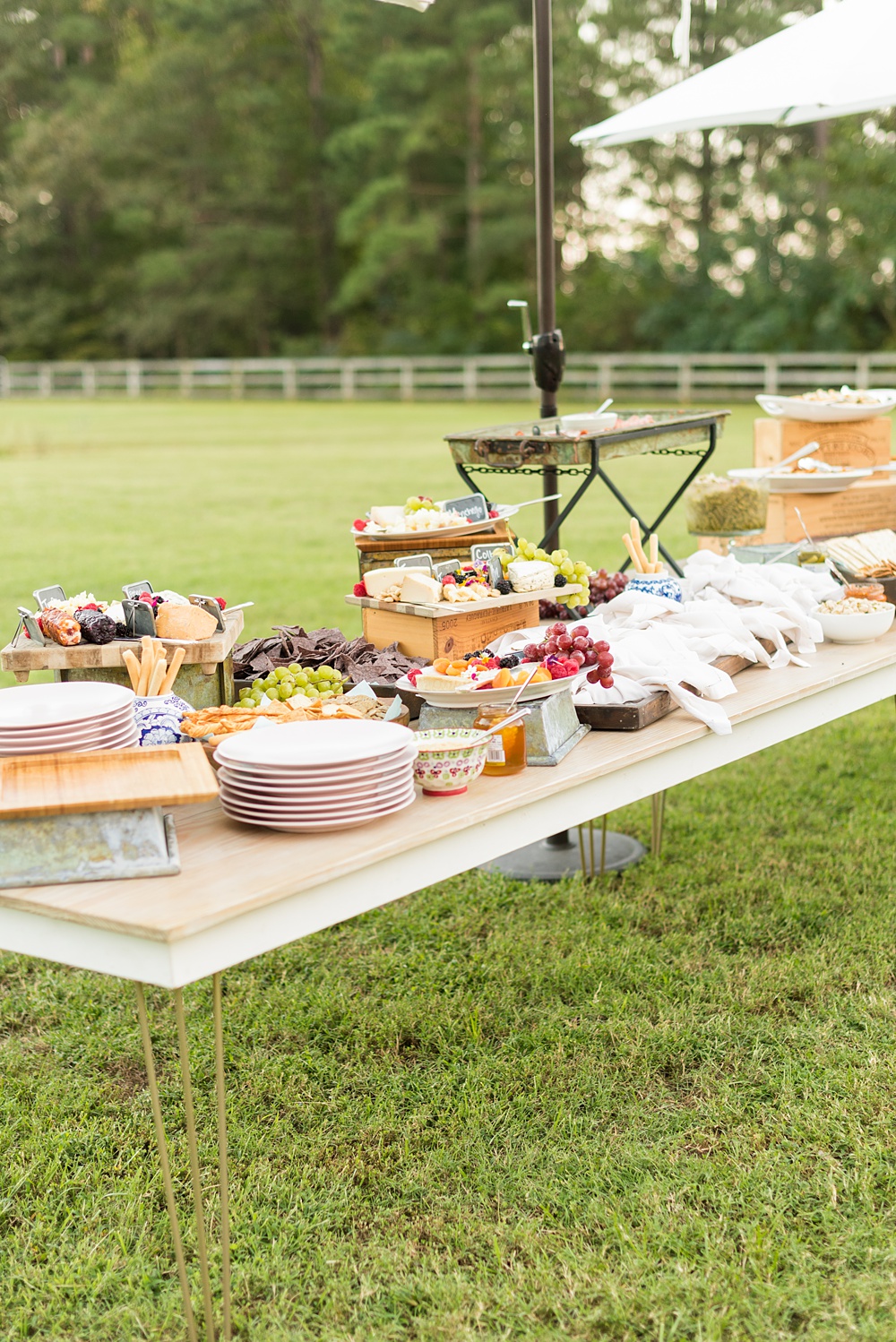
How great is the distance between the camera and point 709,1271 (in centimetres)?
197

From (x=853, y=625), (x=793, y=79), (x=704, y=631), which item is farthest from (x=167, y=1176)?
(x=793, y=79)

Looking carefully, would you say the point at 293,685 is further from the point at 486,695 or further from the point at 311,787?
the point at 311,787

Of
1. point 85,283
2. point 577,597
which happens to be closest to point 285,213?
point 85,283

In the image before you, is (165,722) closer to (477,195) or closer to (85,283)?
(477,195)

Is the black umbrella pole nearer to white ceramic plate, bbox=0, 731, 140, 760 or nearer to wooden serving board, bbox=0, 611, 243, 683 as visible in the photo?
wooden serving board, bbox=0, 611, 243, 683

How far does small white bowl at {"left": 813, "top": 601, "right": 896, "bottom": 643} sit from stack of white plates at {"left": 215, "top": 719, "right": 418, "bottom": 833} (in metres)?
1.27

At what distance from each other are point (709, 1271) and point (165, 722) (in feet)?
3.75

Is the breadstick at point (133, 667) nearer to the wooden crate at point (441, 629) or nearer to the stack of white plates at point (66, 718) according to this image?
the stack of white plates at point (66, 718)

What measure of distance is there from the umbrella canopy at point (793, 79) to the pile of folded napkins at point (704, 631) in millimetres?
1364

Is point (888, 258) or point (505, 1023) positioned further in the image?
point (888, 258)

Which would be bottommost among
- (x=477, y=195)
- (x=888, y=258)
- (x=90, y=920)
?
(x=90, y=920)

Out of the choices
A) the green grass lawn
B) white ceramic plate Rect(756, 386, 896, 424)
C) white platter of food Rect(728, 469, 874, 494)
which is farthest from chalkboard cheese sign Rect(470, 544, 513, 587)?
white ceramic plate Rect(756, 386, 896, 424)

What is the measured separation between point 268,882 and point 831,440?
287 cm

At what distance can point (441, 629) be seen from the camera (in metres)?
2.50
